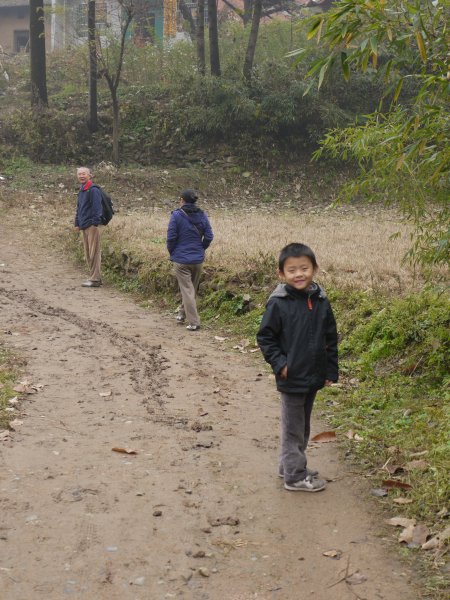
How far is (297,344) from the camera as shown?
598 cm

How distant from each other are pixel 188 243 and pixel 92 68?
15.7 m

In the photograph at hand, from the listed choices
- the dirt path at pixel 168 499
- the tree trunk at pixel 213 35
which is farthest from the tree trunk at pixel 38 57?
the dirt path at pixel 168 499

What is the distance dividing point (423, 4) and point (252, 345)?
18.0ft

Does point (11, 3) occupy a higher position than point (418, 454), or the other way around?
point (11, 3)

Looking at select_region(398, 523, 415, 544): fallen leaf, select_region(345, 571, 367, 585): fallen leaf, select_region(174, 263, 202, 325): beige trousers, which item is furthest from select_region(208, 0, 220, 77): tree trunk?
select_region(345, 571, 367, 585): fallen leaf

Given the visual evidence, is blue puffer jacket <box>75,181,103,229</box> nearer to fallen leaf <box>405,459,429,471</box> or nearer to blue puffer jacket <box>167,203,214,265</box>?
blue puffer jacket <box>167,203,214,265</box>

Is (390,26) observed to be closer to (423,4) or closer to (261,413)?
(423,4)

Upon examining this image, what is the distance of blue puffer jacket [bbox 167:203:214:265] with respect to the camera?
11852mm

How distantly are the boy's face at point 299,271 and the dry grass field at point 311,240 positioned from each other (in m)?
3.69

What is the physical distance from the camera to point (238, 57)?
29.8 metres

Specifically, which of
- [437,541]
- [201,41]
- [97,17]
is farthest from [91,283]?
[97,17]

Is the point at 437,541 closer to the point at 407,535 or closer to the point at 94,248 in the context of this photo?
the point at 407,535

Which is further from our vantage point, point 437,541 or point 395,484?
point 395,484

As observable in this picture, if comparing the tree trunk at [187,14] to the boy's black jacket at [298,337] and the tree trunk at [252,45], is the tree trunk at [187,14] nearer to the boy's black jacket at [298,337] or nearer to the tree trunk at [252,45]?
the tree trunk at [252,45]
